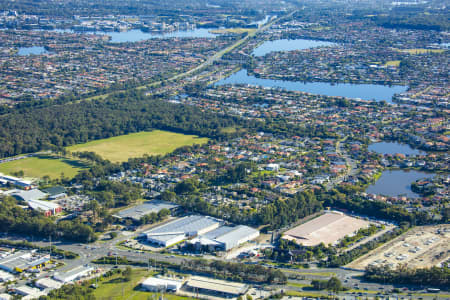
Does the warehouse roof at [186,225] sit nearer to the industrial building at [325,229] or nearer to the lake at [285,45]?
the industrial building at [325,229]

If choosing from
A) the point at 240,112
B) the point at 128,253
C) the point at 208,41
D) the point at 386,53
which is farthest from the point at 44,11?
the point at 128,253

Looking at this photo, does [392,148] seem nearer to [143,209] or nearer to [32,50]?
[143,209]

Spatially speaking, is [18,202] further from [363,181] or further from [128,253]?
[363,181]

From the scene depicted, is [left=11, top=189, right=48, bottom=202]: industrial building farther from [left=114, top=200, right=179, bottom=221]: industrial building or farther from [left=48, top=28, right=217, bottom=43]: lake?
[left=48, top=28, right=217, bottom=43]: lake

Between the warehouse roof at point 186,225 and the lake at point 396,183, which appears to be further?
the lake at point 396,183

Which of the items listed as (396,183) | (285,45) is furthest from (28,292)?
(285,45)

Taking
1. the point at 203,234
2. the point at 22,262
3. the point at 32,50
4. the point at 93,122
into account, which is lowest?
the point at 22,262

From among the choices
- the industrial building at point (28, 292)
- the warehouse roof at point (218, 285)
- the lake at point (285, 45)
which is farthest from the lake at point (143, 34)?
the warehouse roof at point (218, 285)
